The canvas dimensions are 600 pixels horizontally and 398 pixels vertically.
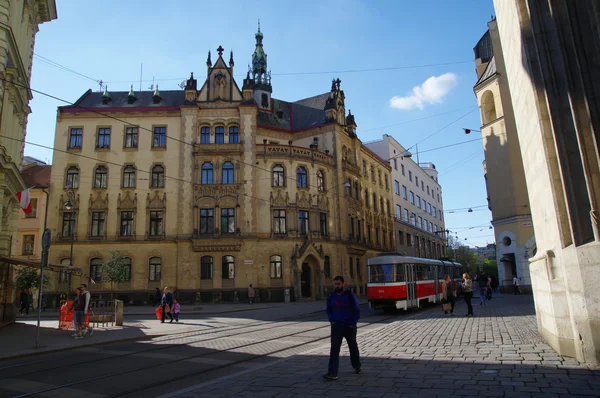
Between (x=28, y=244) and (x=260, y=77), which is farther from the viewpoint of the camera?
(x=260, y=77)

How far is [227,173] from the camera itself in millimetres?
36562

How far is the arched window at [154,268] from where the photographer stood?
35.0m

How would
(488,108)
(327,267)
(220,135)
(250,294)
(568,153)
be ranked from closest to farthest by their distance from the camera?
(568,153) → (250,294) → (488,108) → (220,135) → (327,267)

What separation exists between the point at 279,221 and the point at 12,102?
21.6m

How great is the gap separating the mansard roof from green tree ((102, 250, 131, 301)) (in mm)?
17741

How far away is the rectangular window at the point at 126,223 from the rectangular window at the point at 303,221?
14.2 m

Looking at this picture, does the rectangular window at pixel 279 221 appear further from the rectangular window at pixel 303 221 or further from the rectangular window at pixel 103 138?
the rectangular window at pixel 103 138

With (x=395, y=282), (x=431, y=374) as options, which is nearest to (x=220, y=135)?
(x=395, y=282)

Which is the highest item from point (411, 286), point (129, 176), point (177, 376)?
point (129, 176)

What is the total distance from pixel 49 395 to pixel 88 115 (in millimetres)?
35538

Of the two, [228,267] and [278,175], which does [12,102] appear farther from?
[278,175]

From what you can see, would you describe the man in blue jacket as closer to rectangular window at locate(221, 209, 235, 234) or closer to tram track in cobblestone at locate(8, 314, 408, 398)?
tram track in cobblestone at locate(8, 314, 408, 398)

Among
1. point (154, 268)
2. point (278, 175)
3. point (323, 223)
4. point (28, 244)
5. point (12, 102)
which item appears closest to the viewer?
point (12, 102)

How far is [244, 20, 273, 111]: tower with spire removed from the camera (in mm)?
45625
